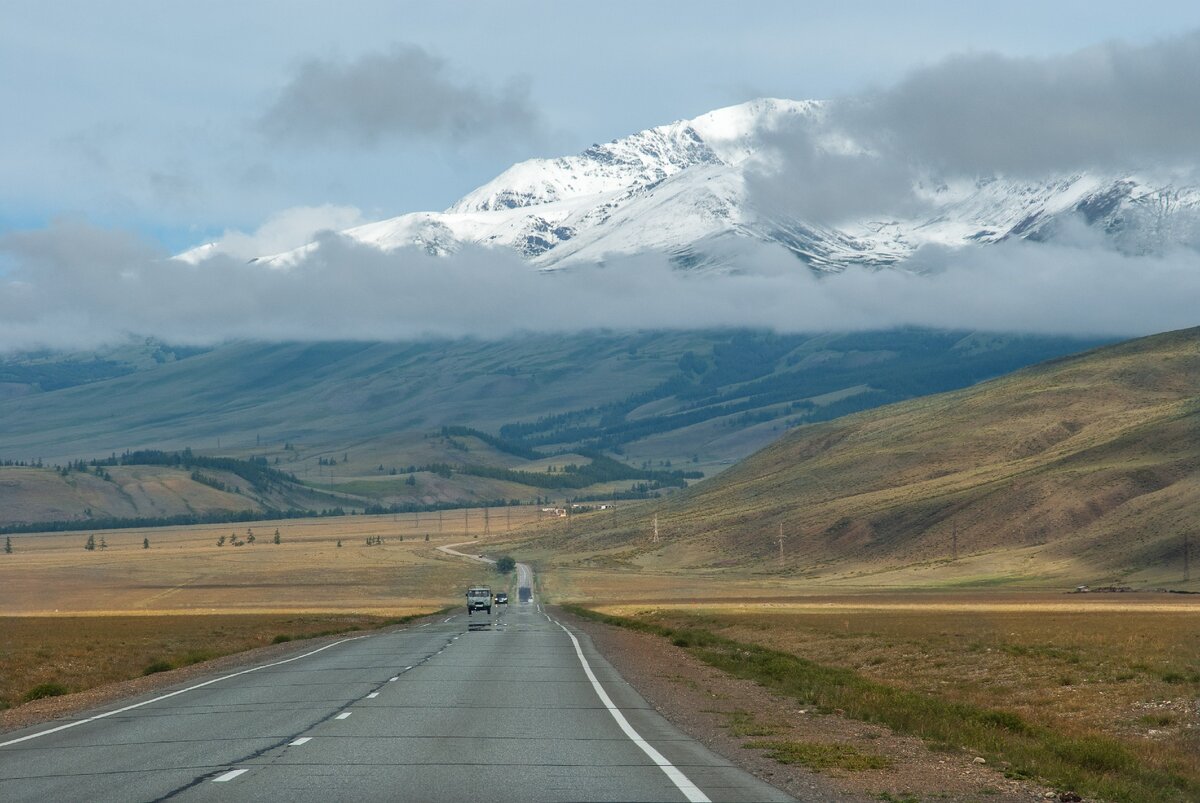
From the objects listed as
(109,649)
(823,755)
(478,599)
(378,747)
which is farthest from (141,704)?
(478,599)

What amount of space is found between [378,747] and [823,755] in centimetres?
675

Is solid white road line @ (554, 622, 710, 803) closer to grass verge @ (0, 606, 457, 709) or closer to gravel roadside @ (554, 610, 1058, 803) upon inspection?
gravel roadside @ (554, 610, 1058, 803)

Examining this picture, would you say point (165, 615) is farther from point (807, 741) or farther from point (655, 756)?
point (655, 756)

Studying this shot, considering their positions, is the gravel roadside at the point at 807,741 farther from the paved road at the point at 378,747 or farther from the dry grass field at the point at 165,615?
the dry grass field at the point at 165,615

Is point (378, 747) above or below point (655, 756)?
above

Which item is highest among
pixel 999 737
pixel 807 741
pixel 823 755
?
pixel 823 755

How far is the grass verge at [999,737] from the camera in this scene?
62.8 ft

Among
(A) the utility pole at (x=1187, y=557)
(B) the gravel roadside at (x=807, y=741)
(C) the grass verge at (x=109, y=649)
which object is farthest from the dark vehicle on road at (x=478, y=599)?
(A) the utility pole at (x=1187, y=557)

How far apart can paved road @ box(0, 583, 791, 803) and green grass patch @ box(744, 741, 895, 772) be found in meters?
1.16

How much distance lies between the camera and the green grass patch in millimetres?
20234

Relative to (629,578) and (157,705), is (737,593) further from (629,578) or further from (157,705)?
(157,705)

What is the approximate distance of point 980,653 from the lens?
44719 mm

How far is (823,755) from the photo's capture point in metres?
21.2

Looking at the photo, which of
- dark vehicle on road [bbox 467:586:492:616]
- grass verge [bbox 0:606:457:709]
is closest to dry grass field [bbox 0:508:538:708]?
grass verge [bbox 0:606:457:709]
